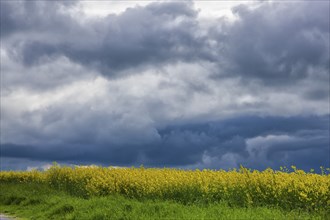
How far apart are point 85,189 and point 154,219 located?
1459 centimetres

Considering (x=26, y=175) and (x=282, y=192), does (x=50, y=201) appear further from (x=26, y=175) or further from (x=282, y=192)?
(x=26, y=175)

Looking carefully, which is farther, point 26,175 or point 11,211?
point 26,175

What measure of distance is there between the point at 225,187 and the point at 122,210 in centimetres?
441

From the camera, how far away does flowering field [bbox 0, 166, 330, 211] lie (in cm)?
2123

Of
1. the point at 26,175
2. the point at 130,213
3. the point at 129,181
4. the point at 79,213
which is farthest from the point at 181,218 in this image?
the point at 26,175

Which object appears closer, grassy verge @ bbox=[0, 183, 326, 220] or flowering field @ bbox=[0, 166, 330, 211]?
grassy verge @ bbox=[0, 183, 326, 220]

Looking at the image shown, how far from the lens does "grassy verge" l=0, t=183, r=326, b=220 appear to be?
1919cm

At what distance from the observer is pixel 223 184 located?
24.0 metres

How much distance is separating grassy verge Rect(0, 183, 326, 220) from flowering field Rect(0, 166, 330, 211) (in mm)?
812

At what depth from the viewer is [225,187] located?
23.5 m

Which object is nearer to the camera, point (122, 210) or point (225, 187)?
point (122, 210)

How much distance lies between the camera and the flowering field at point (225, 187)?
21234 millimetres

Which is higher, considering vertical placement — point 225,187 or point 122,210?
point 225,187

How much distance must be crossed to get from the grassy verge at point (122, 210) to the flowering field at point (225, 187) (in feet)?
2.67
